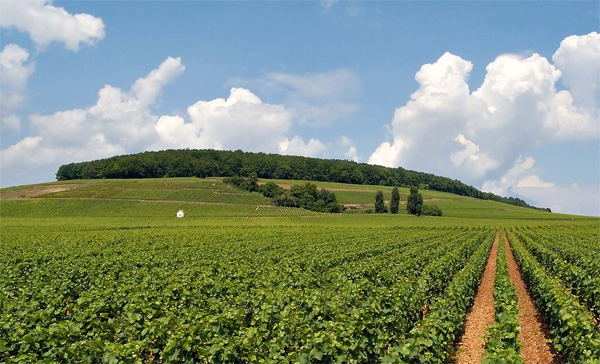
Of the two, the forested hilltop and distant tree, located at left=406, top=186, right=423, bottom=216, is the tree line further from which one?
the forested hilltop

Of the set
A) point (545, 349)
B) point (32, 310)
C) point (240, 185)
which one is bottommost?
point (545, 349)

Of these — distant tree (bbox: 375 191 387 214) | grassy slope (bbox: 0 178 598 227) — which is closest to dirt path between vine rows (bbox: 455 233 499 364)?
grassy slope (bbox: 0 178 598 227)

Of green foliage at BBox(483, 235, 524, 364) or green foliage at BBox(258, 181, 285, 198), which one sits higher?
green foliage at BBox(258, 181, 285, 198)

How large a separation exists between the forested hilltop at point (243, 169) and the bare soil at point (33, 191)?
2017 centimetres

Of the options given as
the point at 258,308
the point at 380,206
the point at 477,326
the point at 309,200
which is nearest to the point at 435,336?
the point at 258,308

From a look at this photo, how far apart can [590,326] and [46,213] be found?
9811cm

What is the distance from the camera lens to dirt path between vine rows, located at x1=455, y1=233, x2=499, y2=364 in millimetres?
12336

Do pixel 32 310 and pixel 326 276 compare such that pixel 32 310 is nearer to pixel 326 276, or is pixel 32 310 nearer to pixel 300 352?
pixel 300 352

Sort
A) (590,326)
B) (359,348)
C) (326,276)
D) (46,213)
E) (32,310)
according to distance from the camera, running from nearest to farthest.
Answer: (359,348)
(590,326)
(32,310)
(326,276)
(46,213)

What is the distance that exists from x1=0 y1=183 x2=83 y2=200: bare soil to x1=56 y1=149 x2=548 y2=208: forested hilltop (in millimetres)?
20166

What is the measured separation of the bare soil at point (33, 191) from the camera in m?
102

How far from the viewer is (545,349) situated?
1300 centimetres

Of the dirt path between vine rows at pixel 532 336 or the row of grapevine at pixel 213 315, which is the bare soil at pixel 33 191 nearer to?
the row of grapevine at pixel 213 315

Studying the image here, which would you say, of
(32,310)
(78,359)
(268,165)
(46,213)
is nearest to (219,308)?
(78,359)
